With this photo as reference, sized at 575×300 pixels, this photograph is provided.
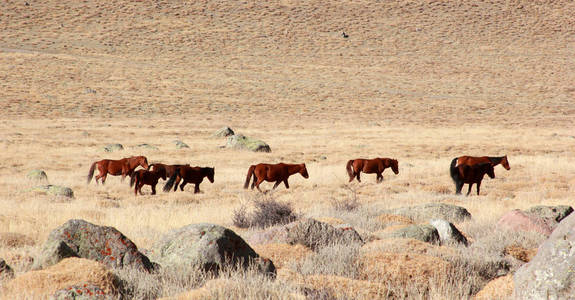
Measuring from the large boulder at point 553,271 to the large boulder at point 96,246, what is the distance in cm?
353

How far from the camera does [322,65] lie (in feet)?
270

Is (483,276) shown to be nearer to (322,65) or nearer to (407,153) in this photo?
(407,153)

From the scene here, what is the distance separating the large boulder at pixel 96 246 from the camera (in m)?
5.56

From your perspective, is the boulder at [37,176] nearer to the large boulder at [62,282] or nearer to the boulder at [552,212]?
the large boulder at [62,282]

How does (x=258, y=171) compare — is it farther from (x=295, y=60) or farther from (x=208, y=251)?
(x=295, y=60)

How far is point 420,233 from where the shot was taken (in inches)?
289

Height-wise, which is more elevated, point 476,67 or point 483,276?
point 476,67

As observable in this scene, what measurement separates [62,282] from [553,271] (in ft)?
12.5

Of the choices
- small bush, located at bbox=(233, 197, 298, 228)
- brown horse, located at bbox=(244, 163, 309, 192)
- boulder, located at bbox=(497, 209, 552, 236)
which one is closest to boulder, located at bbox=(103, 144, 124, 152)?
brown horse, located at bbox=(244, 163, 309, 192)

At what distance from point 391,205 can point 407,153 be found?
16.9m

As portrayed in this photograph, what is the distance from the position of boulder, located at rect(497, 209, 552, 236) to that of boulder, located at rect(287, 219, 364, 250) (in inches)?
119

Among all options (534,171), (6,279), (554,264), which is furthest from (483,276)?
(534,171)

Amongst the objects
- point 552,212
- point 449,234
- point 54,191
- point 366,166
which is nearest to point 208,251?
point 449,234

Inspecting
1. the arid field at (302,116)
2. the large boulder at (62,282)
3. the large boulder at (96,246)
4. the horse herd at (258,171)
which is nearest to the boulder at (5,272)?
the arid field at (302,116)
